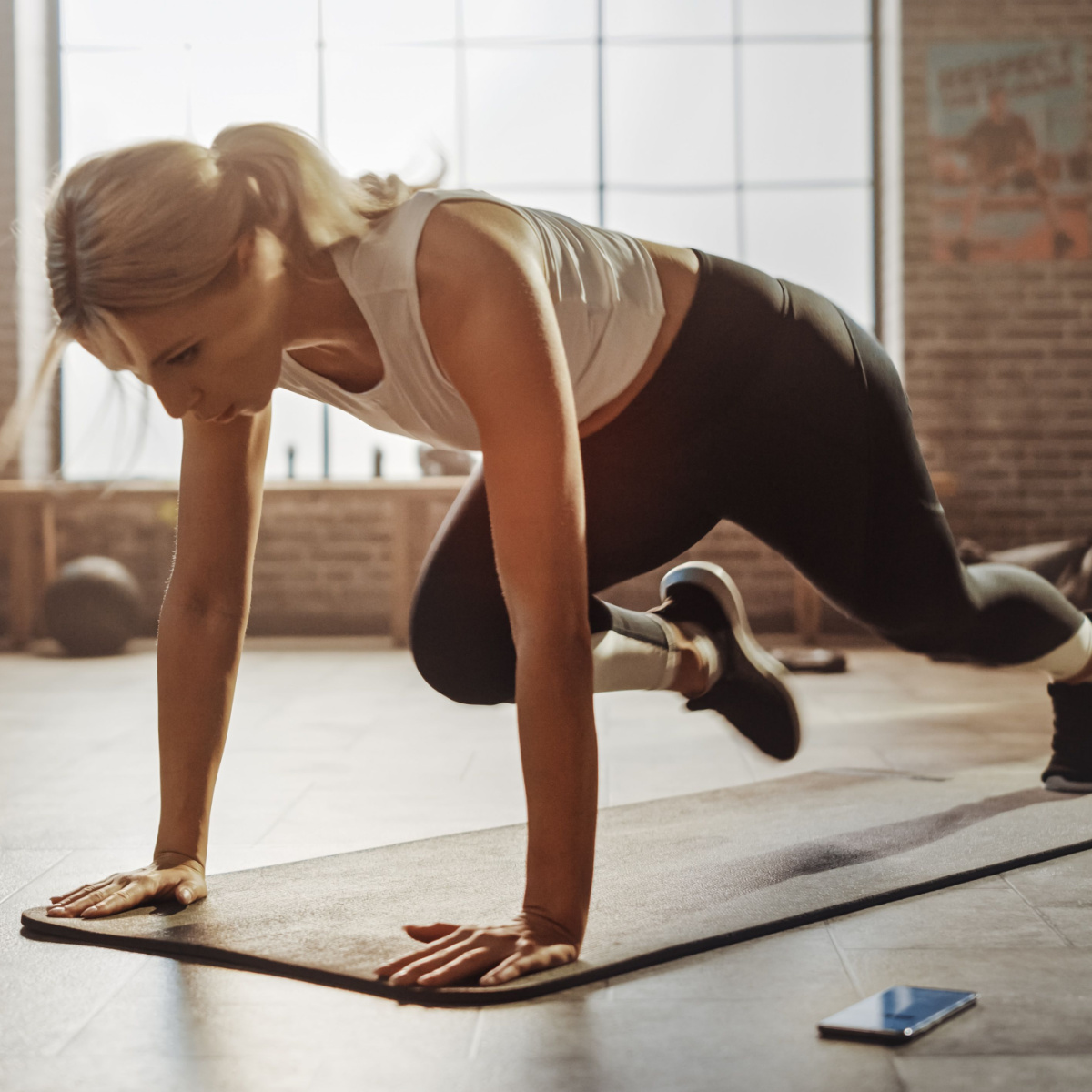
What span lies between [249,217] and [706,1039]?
2.67 ft

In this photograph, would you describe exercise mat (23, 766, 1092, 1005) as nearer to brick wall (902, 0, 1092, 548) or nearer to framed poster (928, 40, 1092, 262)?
brick wall (902, 0, 1092, 548)

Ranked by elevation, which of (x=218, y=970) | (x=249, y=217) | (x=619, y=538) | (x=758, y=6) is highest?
(x=758, y=6)

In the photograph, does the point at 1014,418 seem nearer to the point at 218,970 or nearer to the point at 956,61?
the point at 956,61

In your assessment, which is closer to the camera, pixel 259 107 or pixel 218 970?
pixel 218 970

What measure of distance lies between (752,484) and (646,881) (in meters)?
0.49

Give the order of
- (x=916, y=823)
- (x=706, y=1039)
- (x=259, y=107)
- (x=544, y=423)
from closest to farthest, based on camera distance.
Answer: (x=706, y=1039)
(x=544, y=423)
(x=916, y=823)
(x=259, y=107)

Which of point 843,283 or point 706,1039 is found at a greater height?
point 843,283

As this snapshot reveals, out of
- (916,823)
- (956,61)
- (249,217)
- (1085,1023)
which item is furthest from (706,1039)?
(956,61)

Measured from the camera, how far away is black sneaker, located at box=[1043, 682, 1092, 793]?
6.68ft

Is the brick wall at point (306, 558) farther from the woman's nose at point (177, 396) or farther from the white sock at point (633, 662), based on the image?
the woman's nose at point (177, 396)

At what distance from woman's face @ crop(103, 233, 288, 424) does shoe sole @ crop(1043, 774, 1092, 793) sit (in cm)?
150

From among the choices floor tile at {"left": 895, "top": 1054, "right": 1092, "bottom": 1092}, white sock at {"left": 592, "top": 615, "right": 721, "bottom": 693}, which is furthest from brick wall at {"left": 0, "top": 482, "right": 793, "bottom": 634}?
floor tile at {"left": 895, "top": 1054, "right": 1092, "bottom": 1092}

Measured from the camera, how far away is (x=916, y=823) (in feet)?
6.31

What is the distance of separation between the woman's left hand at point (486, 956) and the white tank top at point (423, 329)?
1.66 ft
